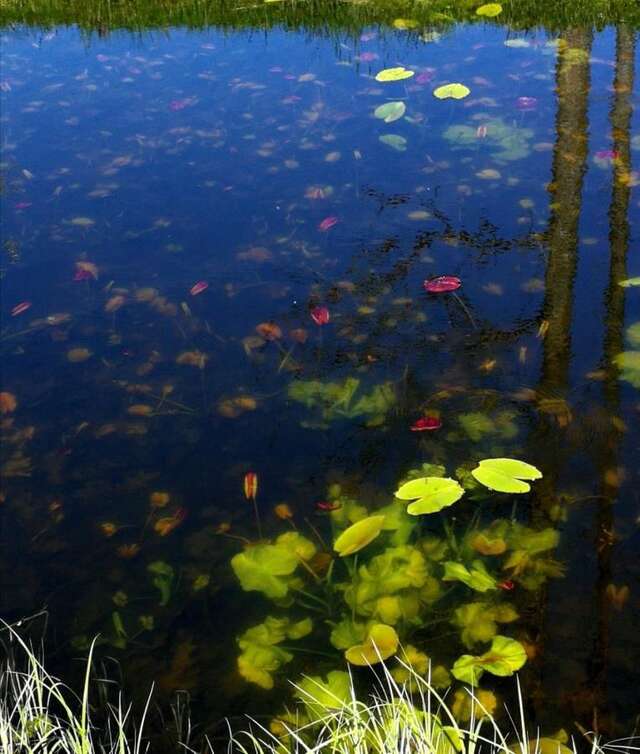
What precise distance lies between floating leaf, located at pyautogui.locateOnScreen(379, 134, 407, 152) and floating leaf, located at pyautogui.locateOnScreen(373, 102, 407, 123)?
18cm

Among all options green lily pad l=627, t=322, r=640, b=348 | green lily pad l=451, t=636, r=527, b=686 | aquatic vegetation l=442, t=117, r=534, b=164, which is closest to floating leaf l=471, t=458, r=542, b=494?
green lily pad l=451, t=636, r=527, b=686

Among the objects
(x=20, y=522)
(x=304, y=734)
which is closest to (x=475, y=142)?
(x=20, y=522)

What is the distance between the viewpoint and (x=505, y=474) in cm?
216

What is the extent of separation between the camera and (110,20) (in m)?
6.36

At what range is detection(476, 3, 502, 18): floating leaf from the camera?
5590 mm

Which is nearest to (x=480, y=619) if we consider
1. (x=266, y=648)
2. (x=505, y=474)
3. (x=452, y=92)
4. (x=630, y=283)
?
(x=505, y=474)

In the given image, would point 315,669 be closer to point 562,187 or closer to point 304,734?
point 304,734

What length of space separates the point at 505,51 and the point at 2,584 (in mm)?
4300

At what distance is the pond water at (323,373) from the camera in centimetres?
199

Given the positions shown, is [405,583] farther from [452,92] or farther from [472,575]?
[452,92]

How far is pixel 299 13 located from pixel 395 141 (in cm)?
247

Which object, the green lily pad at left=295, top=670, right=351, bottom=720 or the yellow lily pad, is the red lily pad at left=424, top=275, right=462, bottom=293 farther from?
the yellow lily pad

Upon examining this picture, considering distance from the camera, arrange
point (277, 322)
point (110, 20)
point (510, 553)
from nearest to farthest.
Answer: point (510, 553)
point (277, 322)
point (110, 20)

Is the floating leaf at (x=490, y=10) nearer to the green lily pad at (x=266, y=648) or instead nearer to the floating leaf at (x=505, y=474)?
the floating leaf at (x=505, y=474)
